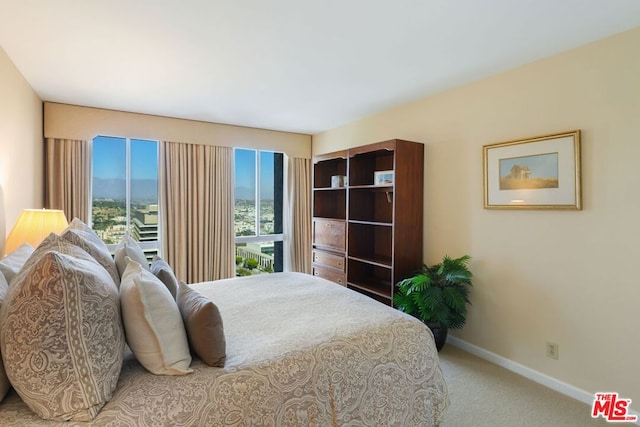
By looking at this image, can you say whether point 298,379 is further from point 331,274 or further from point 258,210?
point 258,210

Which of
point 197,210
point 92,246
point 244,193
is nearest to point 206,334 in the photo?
point 92,246

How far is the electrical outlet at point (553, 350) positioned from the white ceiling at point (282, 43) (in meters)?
2.17

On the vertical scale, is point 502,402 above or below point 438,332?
below

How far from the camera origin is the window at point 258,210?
192 inches

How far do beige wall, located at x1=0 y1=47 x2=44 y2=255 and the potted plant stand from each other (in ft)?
10.5

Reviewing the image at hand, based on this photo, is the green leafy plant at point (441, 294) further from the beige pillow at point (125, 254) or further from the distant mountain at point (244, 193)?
the distant mountain at point (244, 193)

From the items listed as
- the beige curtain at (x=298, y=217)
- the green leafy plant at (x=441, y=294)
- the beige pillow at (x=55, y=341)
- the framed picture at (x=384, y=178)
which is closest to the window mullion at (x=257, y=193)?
the beige curtain at (x=298, y=217)

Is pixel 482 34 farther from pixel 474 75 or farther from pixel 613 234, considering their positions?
pixel 613 234

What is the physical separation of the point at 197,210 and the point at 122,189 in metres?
0.90

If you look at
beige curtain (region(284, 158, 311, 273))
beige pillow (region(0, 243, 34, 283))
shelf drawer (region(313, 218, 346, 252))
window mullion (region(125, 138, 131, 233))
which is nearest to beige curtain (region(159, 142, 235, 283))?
window mullion (region(125, 138, 131, 233))

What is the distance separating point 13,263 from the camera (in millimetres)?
1522

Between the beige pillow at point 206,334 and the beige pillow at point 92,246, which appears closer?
the beige pillow at point 206,334

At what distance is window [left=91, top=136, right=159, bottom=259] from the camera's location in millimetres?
4008

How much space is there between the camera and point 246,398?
135 centimetres
